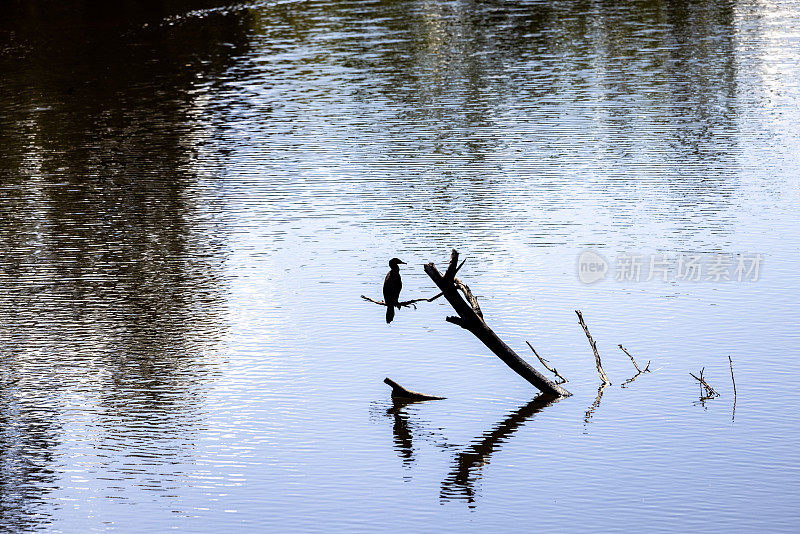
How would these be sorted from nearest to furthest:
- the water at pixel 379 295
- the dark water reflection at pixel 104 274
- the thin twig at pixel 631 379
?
the water at pixel 379 295 < the dark water reflection at pixel 104 274 < the thin twig at pixel 631 379

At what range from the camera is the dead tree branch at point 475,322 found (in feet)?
46.9

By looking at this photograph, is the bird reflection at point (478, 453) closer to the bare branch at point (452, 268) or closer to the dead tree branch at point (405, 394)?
the dead tree branch at point (405, 394)

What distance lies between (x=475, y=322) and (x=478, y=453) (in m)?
1.44

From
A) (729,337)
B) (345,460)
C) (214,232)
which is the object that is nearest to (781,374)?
(729,337)

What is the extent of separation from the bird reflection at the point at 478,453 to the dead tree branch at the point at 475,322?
24cm

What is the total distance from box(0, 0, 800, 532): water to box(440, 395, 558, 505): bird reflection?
50mm

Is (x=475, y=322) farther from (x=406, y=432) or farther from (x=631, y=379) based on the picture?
(x=631, y=379)

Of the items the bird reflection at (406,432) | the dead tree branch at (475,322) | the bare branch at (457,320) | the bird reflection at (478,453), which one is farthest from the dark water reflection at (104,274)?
the dead tree branch at (475,322)

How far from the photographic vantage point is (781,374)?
1622 cm

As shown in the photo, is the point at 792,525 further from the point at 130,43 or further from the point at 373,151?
the point at 130,43

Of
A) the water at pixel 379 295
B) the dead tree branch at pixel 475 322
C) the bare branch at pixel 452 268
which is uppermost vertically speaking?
the bare branch at pixel 452 268

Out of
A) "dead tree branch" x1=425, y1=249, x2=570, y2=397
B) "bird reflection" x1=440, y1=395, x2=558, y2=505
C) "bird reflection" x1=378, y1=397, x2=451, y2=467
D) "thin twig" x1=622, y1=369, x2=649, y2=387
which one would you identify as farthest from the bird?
"thin twig" x1=622, y1=369, x2=649, y2=387

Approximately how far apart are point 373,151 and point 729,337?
46.7 feet

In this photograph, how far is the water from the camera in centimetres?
1351
